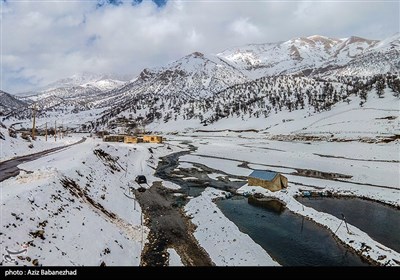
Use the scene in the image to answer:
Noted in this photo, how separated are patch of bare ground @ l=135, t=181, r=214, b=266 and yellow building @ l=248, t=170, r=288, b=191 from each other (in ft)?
49.4

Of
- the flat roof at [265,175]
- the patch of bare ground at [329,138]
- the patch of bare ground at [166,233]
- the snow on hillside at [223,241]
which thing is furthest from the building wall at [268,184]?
the patch of bare ground at [329,138]

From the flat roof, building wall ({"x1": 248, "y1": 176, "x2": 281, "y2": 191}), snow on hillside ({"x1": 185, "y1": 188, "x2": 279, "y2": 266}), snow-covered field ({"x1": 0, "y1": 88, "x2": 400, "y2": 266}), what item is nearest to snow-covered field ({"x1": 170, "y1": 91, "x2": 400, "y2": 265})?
snow-covered field ({"x1": 0, "y1": 88, "x2": 400, "y2": 266})

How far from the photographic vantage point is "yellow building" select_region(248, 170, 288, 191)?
5272cm

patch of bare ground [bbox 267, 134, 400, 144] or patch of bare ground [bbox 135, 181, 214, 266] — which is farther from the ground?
patch of bare ground [bbox 267, 134, 400, 144]

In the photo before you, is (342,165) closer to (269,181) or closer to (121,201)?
(269,181)

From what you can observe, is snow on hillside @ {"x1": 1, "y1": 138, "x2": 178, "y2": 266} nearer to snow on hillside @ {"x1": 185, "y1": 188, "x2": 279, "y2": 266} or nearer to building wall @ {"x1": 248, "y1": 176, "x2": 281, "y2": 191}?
snow on hillside @ {"x1": 185, "y1": 188, "x2": 279, "y2": 266}

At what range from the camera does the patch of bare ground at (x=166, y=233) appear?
26.9m

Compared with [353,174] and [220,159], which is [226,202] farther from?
[220,159]

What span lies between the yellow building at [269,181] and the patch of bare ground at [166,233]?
1506cm

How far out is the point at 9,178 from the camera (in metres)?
34.1

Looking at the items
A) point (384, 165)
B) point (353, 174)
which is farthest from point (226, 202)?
point (384, 165)

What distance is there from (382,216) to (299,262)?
64.1 ft

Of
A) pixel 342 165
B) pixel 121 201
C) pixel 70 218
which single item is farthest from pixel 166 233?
pixel 342 165

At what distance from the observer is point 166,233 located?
32469 mm
